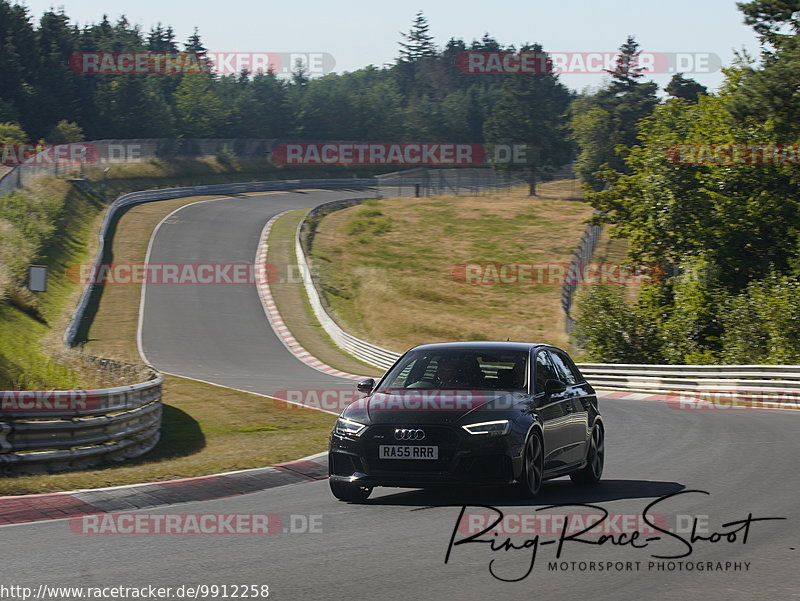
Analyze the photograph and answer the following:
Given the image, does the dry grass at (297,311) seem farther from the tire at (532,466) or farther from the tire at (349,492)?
the tire at (532,466)

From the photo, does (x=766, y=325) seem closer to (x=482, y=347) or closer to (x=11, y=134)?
(x=482, y=347)

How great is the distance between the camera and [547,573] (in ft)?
22.4

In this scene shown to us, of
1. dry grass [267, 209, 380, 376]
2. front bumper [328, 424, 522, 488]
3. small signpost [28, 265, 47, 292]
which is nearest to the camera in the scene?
front bumper [328, 424, 522, 488]

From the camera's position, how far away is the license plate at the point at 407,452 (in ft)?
30.1

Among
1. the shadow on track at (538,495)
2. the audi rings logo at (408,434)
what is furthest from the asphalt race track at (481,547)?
the audi rings logo at (408,434)

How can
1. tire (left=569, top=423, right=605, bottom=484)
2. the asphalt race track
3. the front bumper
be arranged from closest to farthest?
the asphalt race track, the front bumper, tire (left=569, top=423, right=605, bottom=484)

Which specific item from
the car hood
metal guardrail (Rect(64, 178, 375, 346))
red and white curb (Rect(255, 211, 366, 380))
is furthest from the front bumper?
metal guardrail (Rect(64, 178, 375, 346))

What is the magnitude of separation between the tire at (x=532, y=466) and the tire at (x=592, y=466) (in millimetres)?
1303

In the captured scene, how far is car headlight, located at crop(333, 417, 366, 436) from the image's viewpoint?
9.48 metres

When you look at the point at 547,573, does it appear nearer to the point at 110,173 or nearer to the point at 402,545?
the point at 402,545

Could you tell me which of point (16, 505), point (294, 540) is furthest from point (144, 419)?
point (294, 540)

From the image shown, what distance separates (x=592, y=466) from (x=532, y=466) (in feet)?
5.77

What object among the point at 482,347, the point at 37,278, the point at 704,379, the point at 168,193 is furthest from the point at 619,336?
the point at 168,193

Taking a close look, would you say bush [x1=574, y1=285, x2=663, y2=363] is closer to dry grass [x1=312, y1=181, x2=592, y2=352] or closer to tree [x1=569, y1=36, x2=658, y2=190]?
dry grass [x1=312, y1=181, x2=592, y2=352]
